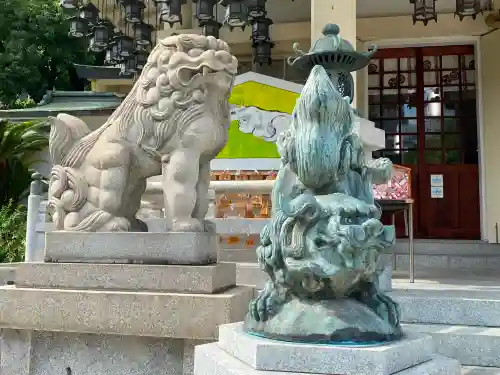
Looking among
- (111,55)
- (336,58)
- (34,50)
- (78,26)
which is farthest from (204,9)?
(34,50)

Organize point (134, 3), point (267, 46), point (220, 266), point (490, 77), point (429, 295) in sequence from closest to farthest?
point (220, 266)
point (429, 295)
point (134, 3)
point (267, 46)
point (490, 77)

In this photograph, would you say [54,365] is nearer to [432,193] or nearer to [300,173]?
[300,173]

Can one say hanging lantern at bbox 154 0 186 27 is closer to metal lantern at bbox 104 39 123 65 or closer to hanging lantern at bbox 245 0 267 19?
hanging lantern at bbox 245 0 267 19

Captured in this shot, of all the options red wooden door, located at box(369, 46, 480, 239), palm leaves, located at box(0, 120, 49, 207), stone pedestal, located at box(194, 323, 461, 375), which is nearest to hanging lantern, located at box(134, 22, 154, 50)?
palm leaves, located at box(0, 120, 49, 207)

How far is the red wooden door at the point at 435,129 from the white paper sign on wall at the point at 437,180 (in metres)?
0.02

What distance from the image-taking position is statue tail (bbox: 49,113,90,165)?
12.1 ft

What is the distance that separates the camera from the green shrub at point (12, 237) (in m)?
7.39

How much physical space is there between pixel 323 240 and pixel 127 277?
67.0 inches

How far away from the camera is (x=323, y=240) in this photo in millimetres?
2031

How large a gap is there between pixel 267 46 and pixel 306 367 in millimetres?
7256

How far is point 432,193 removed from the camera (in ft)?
31.4

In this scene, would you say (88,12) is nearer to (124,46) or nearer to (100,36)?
(100,36)

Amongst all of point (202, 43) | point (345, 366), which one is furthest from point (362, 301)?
point (202, 43)

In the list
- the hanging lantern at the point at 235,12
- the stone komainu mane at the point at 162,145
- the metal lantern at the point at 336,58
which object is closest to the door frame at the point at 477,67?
the hanging lantern at the point at 235,12
